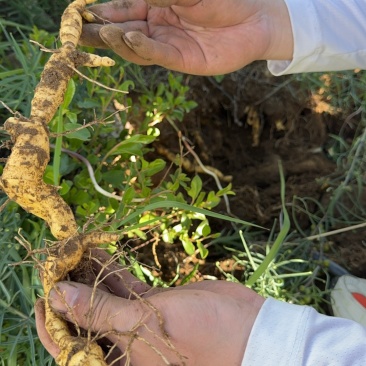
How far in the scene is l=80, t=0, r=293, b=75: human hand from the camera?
3.45 ft

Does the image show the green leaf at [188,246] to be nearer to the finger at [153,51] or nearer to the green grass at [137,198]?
the green grass at [137,198]

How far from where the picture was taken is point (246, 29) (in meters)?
1.13

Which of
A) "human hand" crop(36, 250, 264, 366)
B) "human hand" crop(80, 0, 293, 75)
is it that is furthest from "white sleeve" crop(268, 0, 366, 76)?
"human hand" crop(36, 250, 264, 366)

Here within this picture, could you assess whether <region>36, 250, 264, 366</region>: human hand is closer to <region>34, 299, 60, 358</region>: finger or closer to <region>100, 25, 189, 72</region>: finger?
<region>34, 299, 60, 358</region>: finger

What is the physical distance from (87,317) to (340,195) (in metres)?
1.14

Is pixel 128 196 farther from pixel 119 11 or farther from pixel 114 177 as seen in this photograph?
pixel 119 11

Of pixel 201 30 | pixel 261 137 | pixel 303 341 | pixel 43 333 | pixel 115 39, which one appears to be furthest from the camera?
pixel 261 137

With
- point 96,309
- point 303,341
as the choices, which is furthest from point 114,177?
point 303,341

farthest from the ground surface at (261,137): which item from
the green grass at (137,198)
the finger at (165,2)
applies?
the finger at (165,2)

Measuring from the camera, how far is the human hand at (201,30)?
3.45 ft

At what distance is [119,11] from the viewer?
107 centimetres

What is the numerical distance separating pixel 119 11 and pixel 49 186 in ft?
1.40

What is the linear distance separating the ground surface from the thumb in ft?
3.11

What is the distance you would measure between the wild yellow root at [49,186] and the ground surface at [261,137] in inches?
32.1
